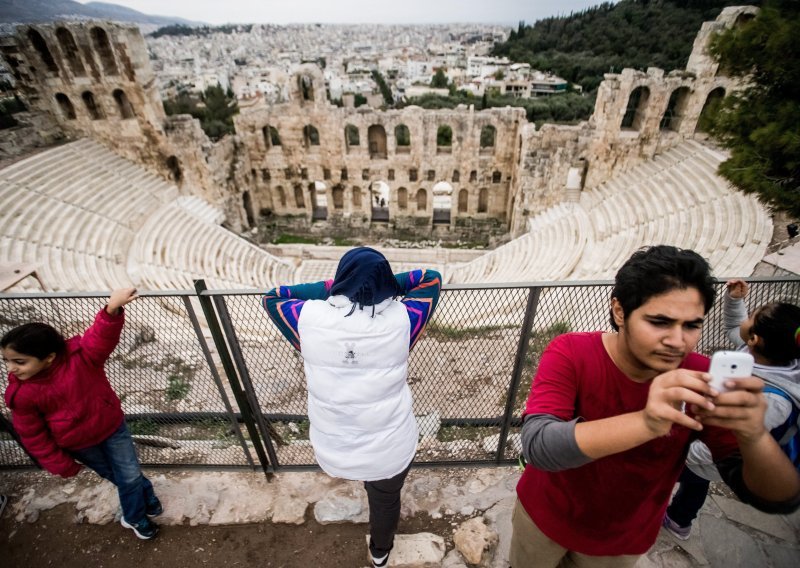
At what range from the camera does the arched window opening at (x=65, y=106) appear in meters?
15.7

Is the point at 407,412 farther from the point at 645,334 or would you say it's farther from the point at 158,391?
the point at 158,391

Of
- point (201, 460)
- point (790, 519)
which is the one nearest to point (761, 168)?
point (790, 519)

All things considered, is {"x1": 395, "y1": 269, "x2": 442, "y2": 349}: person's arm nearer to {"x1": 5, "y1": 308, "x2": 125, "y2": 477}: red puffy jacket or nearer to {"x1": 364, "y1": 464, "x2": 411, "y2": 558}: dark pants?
{"x1": 364, "y1": 464, "x2": 411, "y2": 558}: dark pants

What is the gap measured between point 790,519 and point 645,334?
3.16 meters

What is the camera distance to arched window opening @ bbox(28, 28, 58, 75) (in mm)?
14787

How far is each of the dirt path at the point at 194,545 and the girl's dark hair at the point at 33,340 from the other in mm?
1852

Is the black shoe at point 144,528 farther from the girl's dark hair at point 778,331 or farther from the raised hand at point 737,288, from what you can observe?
the raised hand at point 737,288

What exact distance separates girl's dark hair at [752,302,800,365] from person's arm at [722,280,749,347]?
319 millimetres

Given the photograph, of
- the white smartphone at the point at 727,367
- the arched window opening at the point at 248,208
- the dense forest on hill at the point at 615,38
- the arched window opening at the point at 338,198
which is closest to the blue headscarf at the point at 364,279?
the white smartphone at the point at 727,367

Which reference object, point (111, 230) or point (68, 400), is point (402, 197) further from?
point (68, 400)

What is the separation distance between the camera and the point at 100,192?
14398 mm

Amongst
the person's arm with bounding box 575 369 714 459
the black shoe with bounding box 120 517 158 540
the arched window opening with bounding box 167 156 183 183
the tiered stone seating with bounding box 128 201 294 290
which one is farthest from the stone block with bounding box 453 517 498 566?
the arched window opening with bounding box 167 156 183 183

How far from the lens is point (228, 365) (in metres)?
3.01

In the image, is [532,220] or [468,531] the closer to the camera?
[468,531]
